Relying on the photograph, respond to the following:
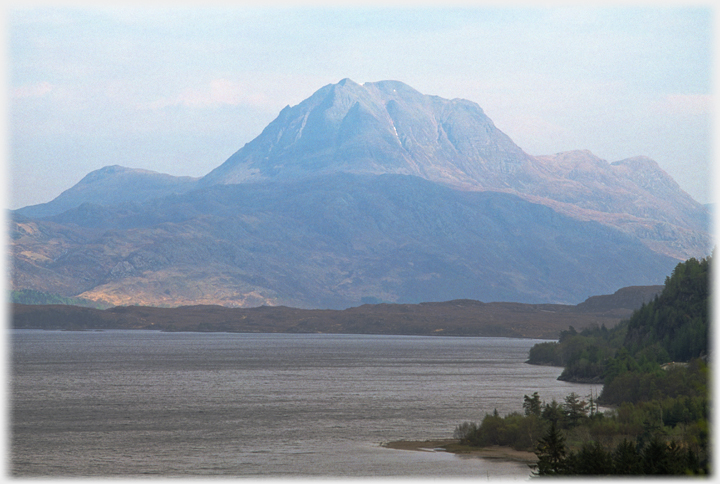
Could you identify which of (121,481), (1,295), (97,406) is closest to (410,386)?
(97,406)

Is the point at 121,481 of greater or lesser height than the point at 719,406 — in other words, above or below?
below

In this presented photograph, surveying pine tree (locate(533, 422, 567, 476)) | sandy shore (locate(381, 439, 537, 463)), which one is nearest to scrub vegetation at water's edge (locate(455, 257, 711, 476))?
pine tree (locate(533, 422, 567, 476))

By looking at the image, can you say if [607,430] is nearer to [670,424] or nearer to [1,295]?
[670,424]

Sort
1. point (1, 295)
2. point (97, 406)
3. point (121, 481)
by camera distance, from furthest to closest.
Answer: point (97, 406) < point (121, 481) < point (1, 295)

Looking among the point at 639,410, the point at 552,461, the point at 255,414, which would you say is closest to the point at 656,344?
the point at 639,410

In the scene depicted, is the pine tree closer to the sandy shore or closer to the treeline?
the sandy shore

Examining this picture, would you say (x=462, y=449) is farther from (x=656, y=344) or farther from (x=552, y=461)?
(x=656, y=344)

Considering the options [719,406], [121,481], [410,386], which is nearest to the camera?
[719,406]
